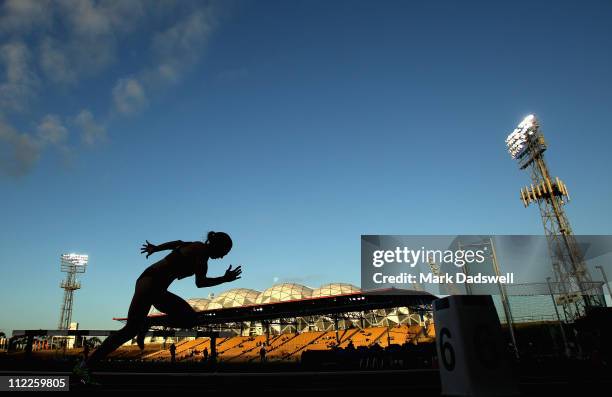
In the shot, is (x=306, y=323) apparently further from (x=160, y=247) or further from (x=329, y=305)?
(x=160, y=247)

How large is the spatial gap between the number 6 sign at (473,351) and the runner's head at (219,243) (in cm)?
220

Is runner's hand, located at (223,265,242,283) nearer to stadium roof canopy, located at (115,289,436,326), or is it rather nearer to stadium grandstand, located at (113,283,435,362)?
stadium grandstand, located at (113,283,435,362)

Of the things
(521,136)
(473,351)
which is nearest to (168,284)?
(473,351)

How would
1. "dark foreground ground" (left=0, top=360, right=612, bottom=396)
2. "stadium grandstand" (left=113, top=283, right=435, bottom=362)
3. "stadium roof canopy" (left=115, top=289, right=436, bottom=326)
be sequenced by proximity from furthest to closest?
1. "stadium grandstand" (left=113, top=283, right=435, bottom=362)
2. "stadium roof canopy" (left=115, top=289, right=436, bottom=326)
3. "dark foreground ground" (left=0, top=360, right=612, bottom=396)

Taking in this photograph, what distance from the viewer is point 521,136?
43750mm

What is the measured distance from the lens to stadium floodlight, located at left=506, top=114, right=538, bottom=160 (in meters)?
42.7

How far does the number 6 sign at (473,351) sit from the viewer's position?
6.99 ft

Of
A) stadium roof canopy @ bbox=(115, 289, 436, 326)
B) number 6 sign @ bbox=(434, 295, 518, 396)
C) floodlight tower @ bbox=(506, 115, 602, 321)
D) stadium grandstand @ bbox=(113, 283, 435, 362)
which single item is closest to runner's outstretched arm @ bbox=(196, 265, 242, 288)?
number 6 sign @ bbox=(434, 295, 518, 396)

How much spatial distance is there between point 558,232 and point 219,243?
1738 inches

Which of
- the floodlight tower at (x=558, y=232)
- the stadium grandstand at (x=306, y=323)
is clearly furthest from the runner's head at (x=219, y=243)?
the floodlight tower at (x=558, y=232)

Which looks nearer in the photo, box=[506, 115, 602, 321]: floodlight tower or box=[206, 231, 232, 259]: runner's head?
box=[206, 231, 232, 259]: runner's head

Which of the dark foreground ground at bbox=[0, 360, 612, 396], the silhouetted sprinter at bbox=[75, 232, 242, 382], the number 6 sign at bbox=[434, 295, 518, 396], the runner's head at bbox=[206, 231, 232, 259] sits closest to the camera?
the number 6 sign at bbox=[434, 295, 518, 396]

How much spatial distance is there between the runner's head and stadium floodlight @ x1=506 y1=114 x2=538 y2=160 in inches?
1884

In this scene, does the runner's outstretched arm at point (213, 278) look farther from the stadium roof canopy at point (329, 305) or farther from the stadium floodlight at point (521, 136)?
the stadium floodlight at point (521, 136)
